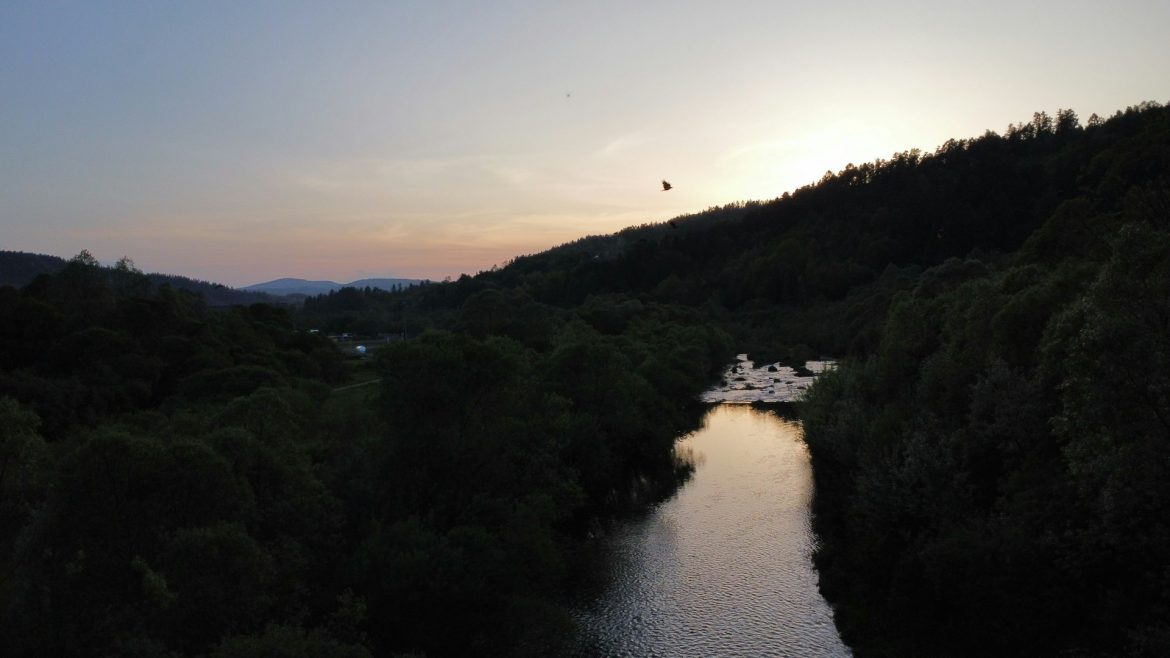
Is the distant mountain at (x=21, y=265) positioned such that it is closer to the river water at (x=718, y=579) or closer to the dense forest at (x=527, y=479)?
the dense forest at (x=527, y=479)

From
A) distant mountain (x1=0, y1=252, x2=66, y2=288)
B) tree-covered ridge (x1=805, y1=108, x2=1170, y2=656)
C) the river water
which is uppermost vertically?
distant mountain (x1=0, y1=252, x2=66, y2=288)

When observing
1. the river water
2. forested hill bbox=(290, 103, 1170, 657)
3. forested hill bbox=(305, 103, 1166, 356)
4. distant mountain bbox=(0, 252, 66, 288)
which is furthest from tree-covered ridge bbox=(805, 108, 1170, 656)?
distant mountain bbox=(0, 252, 66, 288)

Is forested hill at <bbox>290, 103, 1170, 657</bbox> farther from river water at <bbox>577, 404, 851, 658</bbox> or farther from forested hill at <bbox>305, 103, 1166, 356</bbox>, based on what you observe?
forested hill at <bbox>305, 103, 1166, 356</bbox>

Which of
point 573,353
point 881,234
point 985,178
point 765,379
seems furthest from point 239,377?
point 985,178

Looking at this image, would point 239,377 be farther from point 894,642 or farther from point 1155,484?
point 1155,484

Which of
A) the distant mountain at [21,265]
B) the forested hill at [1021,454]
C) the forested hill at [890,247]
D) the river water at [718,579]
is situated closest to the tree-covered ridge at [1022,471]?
the forested hill at [1021,454]
